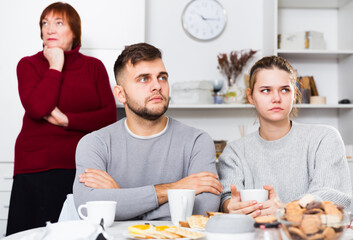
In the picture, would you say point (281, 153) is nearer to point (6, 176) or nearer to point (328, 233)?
point (328, 233)

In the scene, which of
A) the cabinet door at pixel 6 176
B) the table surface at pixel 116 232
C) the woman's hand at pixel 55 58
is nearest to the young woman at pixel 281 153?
the table surface at pixel 116 232

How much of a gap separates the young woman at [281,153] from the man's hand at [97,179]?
1.32 feet

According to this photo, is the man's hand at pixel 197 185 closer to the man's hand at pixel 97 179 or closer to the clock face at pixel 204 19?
the man's hand at pixel 97 179

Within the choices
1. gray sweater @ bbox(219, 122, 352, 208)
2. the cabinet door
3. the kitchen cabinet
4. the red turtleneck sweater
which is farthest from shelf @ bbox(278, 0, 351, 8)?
the cabinet door

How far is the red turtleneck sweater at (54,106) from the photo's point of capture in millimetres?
2207

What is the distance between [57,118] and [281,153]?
3.62 feet

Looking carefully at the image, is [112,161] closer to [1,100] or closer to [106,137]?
[106,137]

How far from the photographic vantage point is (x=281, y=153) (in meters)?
1.69

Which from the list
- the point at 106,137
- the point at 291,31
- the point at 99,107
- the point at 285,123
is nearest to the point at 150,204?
the point at 106,137

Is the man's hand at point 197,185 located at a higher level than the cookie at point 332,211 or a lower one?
lower

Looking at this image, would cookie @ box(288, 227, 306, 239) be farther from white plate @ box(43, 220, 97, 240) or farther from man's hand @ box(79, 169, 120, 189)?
man's hand @ box(79, 169, 120, 189)

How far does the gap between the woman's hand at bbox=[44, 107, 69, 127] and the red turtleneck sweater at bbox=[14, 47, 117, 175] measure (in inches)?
0.8

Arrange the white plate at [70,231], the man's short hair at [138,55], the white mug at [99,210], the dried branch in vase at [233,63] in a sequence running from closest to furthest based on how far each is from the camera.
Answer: the white plate at [70,231], the white mug at [99,210], the man's short hair at [138,55], the dried branch in vase at [233,63]

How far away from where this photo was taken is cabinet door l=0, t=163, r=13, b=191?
295 centimetres
